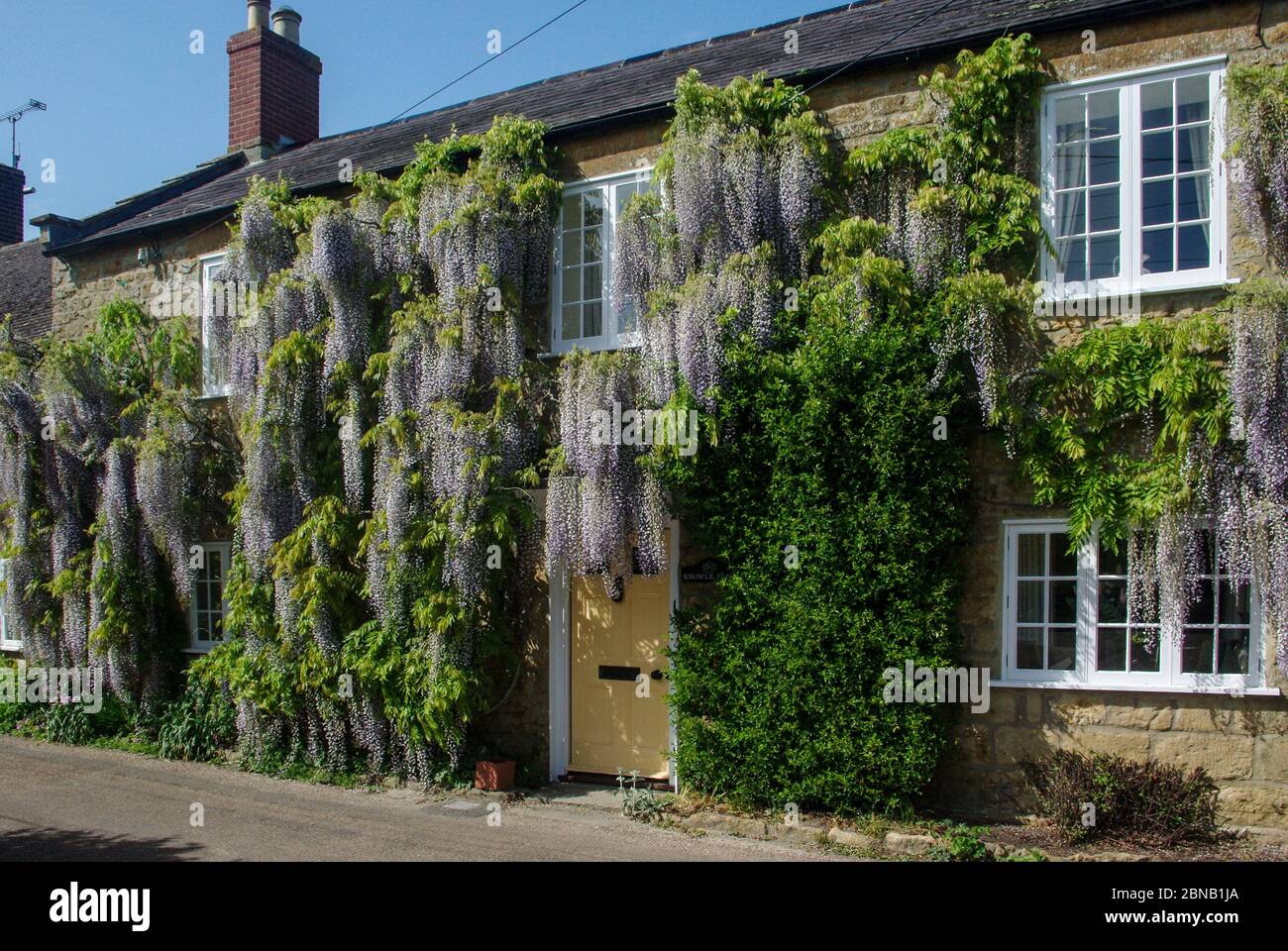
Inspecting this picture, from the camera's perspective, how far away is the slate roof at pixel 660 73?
834 centimetres

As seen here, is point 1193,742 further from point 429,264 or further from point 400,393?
point 429,264

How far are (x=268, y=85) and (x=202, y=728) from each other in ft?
29.3

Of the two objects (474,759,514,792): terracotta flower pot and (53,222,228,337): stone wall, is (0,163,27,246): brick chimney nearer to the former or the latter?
(53,222,228,337): stone wall

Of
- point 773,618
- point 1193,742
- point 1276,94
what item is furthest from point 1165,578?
point 1276,94

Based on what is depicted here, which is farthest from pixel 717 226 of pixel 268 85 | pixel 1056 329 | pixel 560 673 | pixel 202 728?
pixel 268 85

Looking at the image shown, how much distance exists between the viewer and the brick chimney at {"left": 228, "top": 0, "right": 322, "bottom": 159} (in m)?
14.7

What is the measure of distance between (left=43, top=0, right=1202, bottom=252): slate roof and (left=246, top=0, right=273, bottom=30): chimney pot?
1.78 metres

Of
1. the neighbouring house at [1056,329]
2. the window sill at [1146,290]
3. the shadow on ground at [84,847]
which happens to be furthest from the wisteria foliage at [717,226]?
the shadow on ground at [84,847]

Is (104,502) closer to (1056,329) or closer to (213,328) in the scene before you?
(213,328)

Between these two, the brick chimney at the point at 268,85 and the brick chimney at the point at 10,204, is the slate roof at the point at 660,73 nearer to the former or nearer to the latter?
the brick chimney at the point at 268,85

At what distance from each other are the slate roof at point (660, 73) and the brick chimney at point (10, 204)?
289 inches

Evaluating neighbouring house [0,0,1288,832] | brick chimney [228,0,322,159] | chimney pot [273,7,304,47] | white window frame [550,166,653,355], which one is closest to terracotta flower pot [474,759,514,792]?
neighbouring house [0,0,1288,832]

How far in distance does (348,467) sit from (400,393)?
0.90 metres

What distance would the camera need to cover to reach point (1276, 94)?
700 cm
